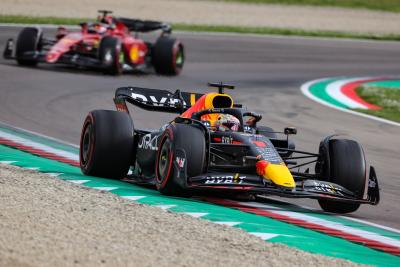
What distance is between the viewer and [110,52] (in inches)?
903

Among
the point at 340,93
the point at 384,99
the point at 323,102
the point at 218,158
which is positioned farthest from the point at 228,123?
the point at 340,93

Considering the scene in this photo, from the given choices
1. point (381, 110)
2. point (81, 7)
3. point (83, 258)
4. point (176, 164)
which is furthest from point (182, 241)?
point (81, 7)

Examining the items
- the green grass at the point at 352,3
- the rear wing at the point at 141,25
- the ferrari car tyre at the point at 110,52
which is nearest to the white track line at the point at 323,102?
the rear wing at the point at 141,25

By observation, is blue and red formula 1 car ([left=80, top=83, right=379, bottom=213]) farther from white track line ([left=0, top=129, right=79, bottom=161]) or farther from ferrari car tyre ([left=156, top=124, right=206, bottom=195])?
white track line ([left=0, top=129, right=79, bottom=161])

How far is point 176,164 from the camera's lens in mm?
9609

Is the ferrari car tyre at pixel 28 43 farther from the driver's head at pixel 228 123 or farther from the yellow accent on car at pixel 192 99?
the driver's head at pixel 228 123

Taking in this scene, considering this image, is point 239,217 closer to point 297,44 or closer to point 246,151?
point 246,151

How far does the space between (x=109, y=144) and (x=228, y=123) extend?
47.7 inches

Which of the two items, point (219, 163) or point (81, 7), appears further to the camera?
point (81, 7)

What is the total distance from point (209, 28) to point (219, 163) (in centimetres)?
2734

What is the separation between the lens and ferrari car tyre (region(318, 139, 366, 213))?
10117 mm

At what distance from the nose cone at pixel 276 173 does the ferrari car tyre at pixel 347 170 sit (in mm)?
747

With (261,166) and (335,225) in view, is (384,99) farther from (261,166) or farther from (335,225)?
(335,225)

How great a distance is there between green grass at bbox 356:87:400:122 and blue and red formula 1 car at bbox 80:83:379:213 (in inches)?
329
